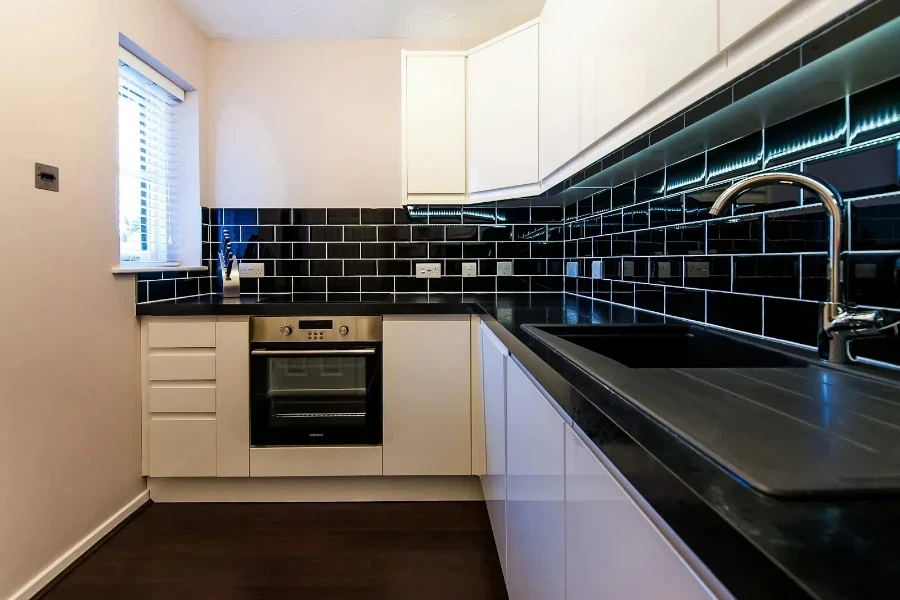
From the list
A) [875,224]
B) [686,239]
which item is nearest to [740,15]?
[875,224]

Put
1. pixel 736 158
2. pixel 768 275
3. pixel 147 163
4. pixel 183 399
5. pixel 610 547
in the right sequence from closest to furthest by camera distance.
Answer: pixel 610 547, pixel 768 275, pixel 736 158, pixel 183 399, pixel 147 163

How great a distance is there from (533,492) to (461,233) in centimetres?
208

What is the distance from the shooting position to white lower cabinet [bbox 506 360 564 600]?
0.92m

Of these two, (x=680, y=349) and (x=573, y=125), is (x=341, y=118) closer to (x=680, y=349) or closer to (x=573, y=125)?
(x=573, y=125)

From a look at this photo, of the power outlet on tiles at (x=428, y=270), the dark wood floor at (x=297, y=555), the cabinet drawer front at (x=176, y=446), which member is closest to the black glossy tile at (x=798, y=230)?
the dark wood floor at (x=297, y=555)

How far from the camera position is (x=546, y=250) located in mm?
3113

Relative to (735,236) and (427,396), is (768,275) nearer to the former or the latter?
(735,236)

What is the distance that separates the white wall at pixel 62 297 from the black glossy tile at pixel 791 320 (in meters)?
2.12

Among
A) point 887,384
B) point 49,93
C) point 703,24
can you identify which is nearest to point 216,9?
point 49,93

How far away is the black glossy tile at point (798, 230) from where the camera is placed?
112cm

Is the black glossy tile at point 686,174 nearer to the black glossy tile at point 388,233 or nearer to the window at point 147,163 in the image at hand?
the black glossy tile at point 388,233

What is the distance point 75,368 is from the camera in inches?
77.3

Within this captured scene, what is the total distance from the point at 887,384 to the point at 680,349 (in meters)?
0.67

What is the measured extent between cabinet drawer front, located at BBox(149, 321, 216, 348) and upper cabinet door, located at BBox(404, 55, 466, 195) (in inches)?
46.3
